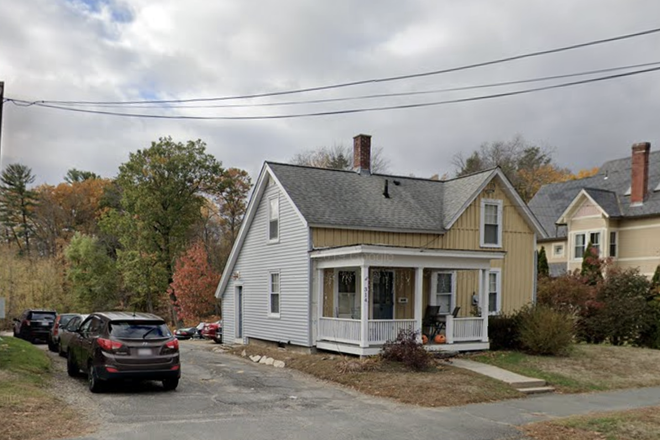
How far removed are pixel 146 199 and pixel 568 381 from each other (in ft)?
112

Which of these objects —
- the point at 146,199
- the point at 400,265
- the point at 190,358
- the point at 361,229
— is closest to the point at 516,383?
the point at 400,265

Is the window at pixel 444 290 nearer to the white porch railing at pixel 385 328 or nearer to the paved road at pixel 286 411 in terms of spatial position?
the white porch railing at pixel 385 328

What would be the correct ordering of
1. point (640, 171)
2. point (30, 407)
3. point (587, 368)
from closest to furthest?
point (30, 407) → point (587, 368) → point (640, 171)

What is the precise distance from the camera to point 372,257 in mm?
16875

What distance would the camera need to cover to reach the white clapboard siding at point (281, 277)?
777 inches

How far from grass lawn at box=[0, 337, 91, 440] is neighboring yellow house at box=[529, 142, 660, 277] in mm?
28902

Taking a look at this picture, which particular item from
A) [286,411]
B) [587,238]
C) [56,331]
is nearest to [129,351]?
[286,411]

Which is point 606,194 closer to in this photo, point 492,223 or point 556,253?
point 556,253

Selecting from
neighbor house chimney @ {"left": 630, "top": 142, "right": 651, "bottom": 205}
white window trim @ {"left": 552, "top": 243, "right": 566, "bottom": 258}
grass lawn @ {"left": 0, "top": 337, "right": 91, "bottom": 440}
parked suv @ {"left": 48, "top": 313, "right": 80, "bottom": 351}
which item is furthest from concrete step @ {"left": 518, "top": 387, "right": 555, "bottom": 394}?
white window trim @ {"left": 552, "top": 243, "right": 566, "bottom": 258}

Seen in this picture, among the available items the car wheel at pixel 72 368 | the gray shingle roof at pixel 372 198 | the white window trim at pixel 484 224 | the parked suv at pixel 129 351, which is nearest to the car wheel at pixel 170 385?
the parked suv at pixel 129 351

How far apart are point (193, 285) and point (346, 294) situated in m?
21.4

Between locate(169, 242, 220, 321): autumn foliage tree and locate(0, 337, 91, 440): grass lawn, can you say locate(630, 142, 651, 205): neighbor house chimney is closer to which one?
locate(169, 242, 220, 321): autumn foliage tree

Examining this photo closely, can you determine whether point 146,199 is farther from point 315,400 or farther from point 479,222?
point 315,400

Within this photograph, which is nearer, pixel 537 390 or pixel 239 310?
pixel 537 390
